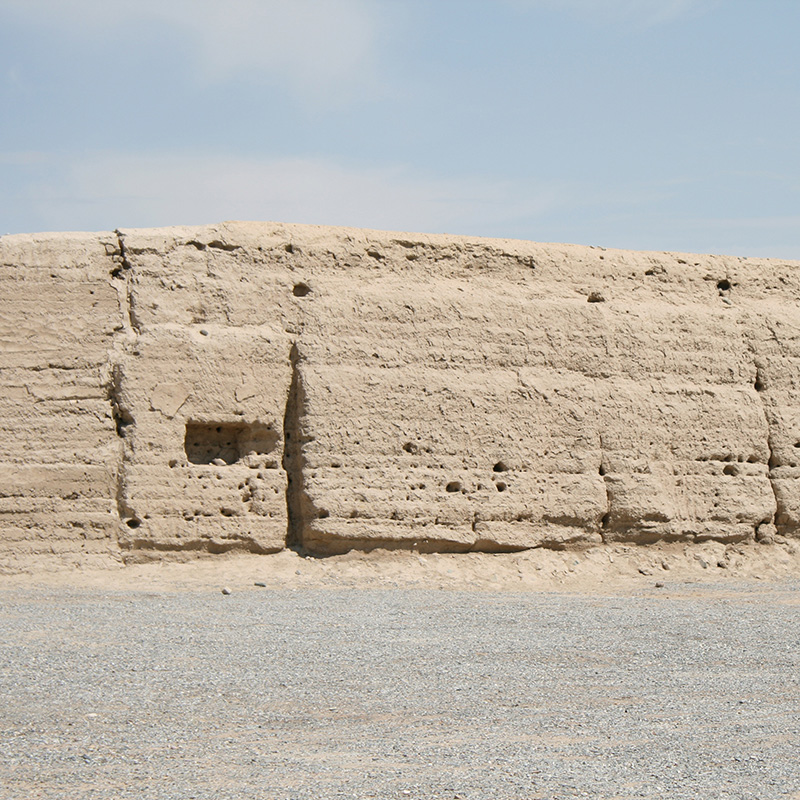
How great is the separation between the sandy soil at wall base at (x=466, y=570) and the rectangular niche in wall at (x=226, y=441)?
0.90m

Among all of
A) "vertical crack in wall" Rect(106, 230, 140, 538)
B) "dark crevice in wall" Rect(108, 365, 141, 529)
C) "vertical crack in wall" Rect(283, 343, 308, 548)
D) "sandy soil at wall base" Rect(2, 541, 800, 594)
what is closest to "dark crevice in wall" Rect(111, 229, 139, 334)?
"vertical crack in wall" Rect(106, 230, 140, 538)

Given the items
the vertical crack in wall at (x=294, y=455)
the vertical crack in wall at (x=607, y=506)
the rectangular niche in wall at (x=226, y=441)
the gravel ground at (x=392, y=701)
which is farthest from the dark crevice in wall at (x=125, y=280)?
the vertical crack in wall at (x=607, y=506)

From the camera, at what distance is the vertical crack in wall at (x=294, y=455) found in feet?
31.6

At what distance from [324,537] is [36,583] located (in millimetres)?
2432

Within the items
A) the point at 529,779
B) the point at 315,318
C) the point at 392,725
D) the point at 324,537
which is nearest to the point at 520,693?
the point at 392,725

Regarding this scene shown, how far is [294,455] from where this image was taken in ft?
31.9

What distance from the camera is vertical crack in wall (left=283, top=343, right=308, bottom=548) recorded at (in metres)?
9.63

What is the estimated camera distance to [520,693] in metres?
5.25

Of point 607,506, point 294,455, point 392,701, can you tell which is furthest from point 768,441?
point 392,701

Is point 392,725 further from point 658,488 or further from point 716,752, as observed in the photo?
point 658,488

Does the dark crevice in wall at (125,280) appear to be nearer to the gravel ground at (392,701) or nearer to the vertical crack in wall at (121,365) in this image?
the vertical crack in wall at (121,365)

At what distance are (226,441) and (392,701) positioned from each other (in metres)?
5.08

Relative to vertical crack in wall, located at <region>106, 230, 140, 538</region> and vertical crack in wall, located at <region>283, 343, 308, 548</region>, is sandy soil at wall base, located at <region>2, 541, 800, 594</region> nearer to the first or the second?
vertical crack in wall, located at <region>283, 343, 308, 548</region>

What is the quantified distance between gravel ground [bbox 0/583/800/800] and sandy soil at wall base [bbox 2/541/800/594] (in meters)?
1.14
